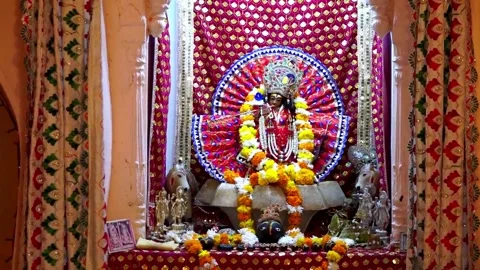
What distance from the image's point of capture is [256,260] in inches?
201

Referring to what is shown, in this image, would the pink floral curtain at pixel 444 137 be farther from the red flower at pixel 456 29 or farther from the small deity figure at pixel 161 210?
the small deity figure at pixel 161 210

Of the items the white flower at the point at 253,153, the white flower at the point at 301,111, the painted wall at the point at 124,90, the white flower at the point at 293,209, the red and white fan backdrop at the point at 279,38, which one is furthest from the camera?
the red and white fan backdrop at the point at 279,38

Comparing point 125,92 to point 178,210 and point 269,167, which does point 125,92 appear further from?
point 269,167

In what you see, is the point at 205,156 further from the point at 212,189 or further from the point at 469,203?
the point at 469,203

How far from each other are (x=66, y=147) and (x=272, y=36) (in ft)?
9.43

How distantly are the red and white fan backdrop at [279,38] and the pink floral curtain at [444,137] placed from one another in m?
1.90

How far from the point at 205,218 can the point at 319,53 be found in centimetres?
181

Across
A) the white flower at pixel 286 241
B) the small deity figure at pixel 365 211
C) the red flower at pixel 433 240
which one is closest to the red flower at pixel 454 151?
the red flower at pixel 433 240

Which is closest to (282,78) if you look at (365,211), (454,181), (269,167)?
(269,167)

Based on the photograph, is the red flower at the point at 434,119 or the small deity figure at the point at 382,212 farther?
the small deity figure at the point at 382,212

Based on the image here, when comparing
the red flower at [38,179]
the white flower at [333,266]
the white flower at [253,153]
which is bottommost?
the white flower at [333,266]

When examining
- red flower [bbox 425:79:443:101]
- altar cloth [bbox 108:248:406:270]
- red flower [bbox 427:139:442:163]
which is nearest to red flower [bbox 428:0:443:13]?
red flower [bbox 425:79:443:101]

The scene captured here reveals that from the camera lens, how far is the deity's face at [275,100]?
652 centimetres

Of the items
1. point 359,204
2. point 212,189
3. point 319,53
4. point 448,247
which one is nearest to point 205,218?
point 212,189
